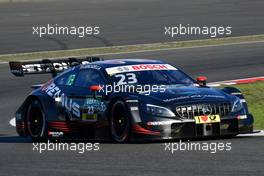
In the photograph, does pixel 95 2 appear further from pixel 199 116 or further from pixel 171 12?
pixel 199 116

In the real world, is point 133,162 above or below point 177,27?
below

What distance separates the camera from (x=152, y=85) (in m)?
12.8

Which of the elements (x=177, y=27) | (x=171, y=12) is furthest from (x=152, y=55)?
(x=171, y=12)

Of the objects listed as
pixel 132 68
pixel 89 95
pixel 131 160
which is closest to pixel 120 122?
pixel 89 95

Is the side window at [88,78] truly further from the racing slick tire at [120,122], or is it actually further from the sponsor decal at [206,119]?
the sponsor decal at [206,119]

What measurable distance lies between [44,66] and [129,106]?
9.94 ft

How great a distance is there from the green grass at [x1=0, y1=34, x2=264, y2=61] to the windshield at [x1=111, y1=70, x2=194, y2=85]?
42.0ft

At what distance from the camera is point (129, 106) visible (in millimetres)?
11984

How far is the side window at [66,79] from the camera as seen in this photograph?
13.6 m

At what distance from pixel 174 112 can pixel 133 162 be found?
6.49ft
